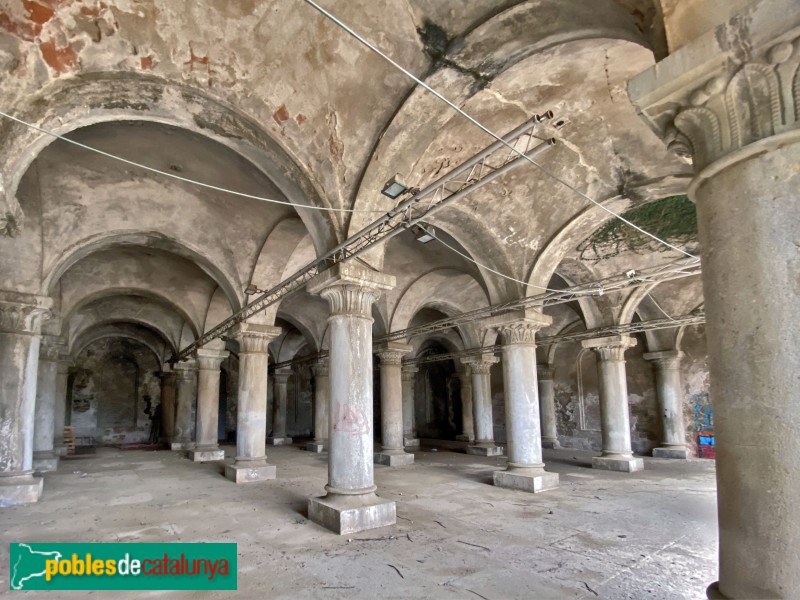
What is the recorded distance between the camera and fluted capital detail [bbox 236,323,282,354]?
1157cm

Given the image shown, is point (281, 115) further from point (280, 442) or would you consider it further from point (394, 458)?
point (280, 442)

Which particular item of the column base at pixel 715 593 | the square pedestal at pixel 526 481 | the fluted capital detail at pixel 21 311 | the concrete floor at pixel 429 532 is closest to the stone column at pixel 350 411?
the concrete floor at pixel 429 532

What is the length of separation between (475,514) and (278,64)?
7050 mm

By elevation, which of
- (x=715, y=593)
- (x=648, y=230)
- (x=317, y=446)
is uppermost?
(x=648, y=230)

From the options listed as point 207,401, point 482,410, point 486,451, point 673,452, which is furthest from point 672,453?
point 207,401

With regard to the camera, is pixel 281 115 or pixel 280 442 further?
pixel 280 442

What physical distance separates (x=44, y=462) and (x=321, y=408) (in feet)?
29.7

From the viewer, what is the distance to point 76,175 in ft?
29.8

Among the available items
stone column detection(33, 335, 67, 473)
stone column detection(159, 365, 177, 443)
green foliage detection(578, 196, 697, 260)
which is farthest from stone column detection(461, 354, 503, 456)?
stone column detection(159, 365, 177, 443)

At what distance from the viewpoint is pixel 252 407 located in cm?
1137

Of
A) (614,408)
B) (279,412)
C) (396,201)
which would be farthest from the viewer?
(279,412)

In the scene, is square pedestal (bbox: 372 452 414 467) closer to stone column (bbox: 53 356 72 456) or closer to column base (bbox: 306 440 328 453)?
column base (bbox: 306 440 328 453)

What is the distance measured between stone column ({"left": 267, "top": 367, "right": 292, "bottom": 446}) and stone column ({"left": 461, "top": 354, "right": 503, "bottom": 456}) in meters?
9.01

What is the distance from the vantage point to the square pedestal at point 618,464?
12.9 m
